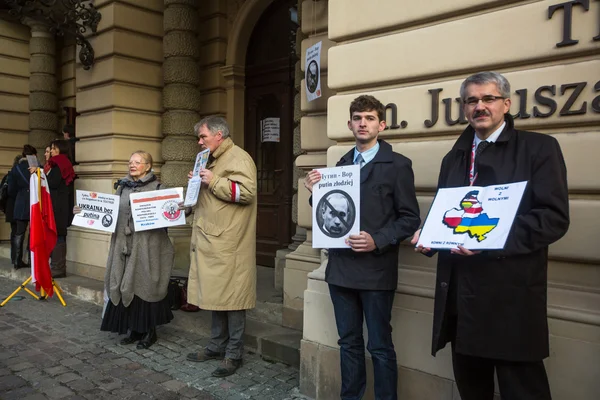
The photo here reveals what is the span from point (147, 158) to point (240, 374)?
7.16ft

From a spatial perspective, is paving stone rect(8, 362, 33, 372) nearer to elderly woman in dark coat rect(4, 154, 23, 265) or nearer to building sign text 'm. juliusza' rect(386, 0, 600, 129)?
building sign text 'm. juliusza' rect(386, 0, 600, 129)

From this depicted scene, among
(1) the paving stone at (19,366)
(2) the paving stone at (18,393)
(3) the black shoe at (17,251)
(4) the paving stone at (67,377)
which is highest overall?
(3) the black shoe at (17,251)

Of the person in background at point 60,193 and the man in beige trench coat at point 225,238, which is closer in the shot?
the man in beige trench coat at point 225,238

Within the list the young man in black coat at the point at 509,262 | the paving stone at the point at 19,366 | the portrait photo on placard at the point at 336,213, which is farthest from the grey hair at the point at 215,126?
the paving stone at the point at 19,366

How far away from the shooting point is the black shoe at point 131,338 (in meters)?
4.86

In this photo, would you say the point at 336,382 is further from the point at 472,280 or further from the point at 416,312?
the point at 472,280

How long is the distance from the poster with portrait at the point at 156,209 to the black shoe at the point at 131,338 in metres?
1.16

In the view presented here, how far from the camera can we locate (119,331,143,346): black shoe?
4.86 m

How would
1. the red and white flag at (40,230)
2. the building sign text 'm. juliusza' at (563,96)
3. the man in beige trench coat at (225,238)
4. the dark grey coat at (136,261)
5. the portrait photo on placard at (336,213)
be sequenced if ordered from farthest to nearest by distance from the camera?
1. the red and white flag at (40,230)
2. the dark grey coat at (136,261)
3. the man in beige trench coat at (225,238)
4. the portrait photo on placard at (336,213)
5. the building sign text 'm. juliusza' at (563,96)

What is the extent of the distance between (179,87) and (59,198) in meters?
2.44

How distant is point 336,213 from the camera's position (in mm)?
2912

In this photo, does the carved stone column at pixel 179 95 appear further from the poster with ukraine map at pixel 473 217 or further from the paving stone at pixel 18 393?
the poster with ukraine map at pixel 473 217

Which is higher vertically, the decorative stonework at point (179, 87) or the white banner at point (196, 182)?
the decorative stonework at point (179, 87)

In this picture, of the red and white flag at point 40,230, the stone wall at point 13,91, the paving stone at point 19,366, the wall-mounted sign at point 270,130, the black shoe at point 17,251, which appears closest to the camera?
the paving stone at point 19,366
